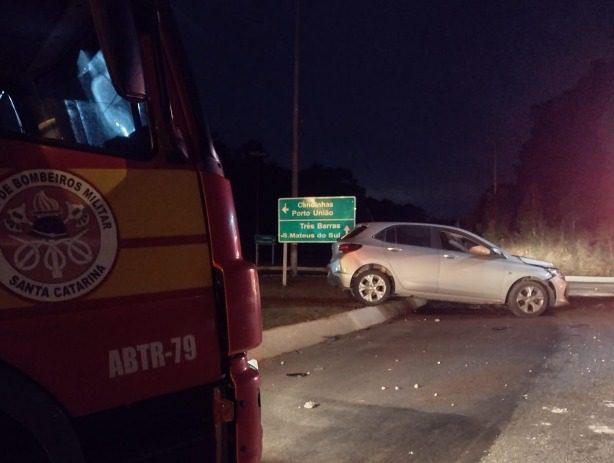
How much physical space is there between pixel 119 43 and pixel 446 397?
557cm

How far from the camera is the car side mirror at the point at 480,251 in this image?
14.0 m

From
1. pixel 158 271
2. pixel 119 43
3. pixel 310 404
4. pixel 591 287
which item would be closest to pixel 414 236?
pixel 310 404

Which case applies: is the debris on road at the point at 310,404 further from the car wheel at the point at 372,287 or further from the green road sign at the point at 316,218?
the green road sign at the point at 316,218

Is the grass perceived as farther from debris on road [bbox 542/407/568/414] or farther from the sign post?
debris on road [bbox 542/407/568/414]

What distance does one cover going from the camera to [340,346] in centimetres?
1073

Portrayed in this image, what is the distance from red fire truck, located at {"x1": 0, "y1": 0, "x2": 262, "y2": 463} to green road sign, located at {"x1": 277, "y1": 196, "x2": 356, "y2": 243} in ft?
48.2

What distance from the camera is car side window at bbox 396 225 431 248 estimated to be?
567 inches

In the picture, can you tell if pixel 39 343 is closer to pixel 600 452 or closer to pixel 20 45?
pixel 20 45

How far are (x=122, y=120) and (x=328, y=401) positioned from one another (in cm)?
479

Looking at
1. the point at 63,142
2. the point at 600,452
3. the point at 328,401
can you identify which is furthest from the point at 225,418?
the point at 328,401

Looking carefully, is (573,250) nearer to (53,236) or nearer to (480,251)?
(480,251)

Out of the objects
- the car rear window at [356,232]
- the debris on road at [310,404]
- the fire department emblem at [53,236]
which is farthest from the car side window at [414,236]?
the fire department emblem at [53,236]

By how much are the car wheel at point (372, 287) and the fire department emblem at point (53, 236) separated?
1160cm

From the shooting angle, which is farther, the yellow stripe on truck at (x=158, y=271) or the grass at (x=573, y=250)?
the grass at (x=573, y=250)
